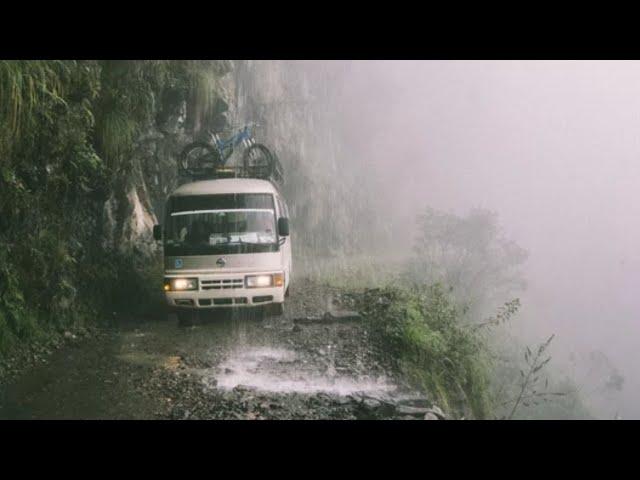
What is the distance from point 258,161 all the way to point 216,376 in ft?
19.6

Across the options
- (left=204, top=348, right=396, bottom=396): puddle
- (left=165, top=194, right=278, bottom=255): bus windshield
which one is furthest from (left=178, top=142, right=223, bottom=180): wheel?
(left=204, top=348, right=396, bottom=396): puddle

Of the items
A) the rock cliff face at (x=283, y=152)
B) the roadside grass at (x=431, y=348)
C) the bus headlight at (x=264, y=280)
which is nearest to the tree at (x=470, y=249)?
the rock cliff face at (x=283, y=152)

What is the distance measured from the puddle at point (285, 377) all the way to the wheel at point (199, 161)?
4.16 m

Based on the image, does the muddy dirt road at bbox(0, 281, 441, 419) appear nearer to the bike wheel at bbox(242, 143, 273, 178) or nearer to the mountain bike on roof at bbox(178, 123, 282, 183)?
the mountain bike on roof at bbox(178, 123, 282, 183)

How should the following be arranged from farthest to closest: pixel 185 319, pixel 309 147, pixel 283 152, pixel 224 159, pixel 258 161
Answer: pixel 309 147, pixel 283 152, pixel 224 159, pixel 258 161, pixel 185 319

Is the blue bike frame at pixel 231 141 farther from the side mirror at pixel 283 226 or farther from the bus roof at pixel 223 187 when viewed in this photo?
the side mirror at pixel 283 226

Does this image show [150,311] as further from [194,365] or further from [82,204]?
[194,365]

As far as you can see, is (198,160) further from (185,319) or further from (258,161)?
(185,319)

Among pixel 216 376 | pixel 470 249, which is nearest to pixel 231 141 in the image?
pixel 216 376

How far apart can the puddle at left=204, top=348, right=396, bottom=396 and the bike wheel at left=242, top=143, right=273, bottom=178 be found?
444 centimetres

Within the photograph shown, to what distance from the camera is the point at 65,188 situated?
772 cm

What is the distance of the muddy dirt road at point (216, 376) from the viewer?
502 cm

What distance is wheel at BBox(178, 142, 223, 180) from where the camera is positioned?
9.73 meters
